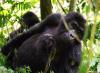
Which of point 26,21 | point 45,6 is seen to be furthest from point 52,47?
point 26,21

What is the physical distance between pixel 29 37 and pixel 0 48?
1.76 ft

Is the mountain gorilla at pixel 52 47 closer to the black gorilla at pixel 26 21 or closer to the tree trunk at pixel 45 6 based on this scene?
the tree trunk at pixel 45 6

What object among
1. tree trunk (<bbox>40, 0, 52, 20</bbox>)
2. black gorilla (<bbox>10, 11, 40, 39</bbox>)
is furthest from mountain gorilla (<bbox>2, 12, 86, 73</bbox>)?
black gorilla (<bbox>10, 11, 40, 39</bbox>)

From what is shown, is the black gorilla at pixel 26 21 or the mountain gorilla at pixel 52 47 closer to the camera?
the mountain gorilla at pixel 52 47

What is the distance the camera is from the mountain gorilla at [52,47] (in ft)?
13.6

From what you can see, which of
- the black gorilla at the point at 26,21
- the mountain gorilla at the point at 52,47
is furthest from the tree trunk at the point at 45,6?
the black gorilla at the point at 26,21

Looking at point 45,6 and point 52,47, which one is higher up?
point 45,6

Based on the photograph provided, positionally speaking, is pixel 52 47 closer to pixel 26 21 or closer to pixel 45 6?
pixel 45 6

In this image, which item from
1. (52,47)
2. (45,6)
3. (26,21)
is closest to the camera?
(52,47)

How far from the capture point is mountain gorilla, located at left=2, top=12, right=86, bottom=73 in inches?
163

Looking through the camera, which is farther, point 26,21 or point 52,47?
point 26,21

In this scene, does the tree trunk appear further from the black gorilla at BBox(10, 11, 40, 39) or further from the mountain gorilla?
the black gorilla at BBox(10, 11, 40, 39)

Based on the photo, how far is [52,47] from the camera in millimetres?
4141

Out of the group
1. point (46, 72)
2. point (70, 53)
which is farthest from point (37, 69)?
point (70, 53)
